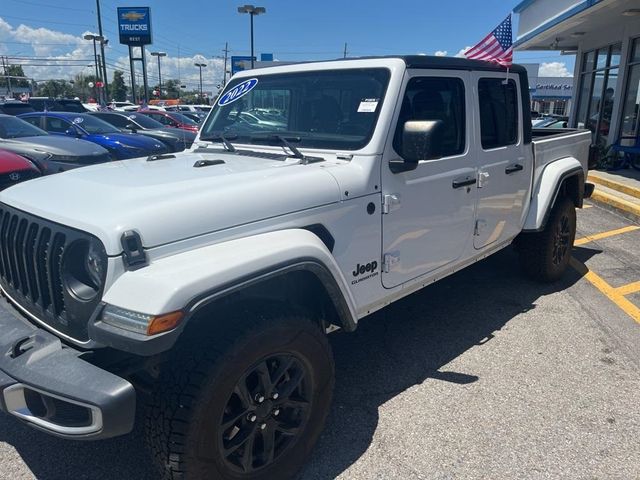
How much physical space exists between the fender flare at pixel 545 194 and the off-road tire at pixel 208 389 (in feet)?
9.93

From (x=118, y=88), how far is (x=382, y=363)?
298ft

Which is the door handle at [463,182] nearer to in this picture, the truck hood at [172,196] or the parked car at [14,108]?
the truck hood at [172,196]

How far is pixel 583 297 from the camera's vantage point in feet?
16.5

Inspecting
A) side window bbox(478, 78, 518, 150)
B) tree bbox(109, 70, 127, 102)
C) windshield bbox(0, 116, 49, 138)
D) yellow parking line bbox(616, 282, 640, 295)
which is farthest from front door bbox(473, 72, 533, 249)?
tree bbox(109, 70, 127, 102)

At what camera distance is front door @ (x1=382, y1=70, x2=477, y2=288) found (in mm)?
3141

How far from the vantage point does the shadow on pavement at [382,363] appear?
8.98 feet

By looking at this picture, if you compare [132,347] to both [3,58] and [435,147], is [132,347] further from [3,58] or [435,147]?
[3,58]

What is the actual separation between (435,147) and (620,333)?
2508mm

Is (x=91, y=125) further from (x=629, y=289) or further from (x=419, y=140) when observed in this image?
(x=629, y=289)

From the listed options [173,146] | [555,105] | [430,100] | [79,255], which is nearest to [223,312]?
[79,255]

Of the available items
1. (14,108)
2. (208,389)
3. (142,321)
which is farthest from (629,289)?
(14,108)

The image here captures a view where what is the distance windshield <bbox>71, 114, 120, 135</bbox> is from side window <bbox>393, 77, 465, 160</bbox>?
384 inches

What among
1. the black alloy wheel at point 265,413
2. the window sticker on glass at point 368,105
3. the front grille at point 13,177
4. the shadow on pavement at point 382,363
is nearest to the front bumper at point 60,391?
the black alloy wheel at point 265,413

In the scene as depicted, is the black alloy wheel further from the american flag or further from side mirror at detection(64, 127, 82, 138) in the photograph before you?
side mirror at detection(64, 127, 82, 138)
